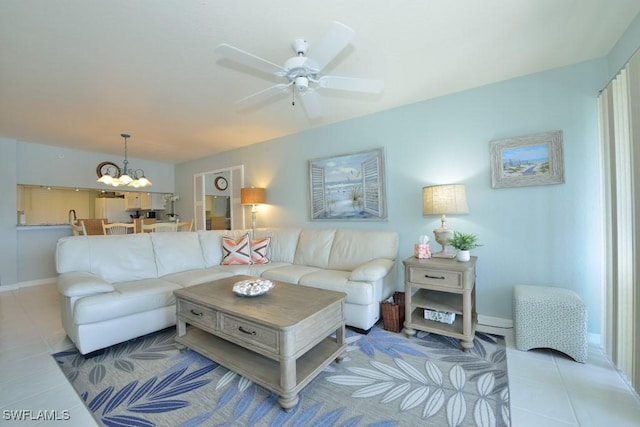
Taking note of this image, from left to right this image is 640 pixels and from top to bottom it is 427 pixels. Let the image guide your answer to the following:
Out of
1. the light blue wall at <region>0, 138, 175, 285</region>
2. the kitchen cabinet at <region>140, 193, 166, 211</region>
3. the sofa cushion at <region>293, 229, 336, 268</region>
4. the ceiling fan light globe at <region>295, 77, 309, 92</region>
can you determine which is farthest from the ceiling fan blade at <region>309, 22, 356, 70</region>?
the kitchen cabinet at <region>140, 193, 166, 211</region>

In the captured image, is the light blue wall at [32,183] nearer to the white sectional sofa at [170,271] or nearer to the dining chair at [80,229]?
the dining chair at [80,229]

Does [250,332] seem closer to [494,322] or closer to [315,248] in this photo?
[315,248]

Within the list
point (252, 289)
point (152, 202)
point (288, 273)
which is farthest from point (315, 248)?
point (152, 202)

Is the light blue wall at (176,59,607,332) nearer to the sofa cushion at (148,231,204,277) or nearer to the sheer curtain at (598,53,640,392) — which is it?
the sheer curtain at (598,53,640,392)

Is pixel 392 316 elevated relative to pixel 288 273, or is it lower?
lower

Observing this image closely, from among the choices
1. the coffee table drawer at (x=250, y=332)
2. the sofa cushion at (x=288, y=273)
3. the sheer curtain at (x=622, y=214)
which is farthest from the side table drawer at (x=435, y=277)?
the coffee table drawer at (x=250, y=332)

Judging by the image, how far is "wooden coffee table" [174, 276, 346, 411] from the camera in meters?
1.58

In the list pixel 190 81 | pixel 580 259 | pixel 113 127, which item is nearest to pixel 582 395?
pixel 580 259

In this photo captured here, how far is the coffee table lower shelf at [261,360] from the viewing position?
65.0 inches

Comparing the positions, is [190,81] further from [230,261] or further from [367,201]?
[367,201]

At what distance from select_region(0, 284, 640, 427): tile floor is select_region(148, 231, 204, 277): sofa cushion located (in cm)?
104

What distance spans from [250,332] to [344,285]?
110cm

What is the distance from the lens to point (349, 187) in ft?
12.2

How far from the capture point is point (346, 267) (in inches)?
128
